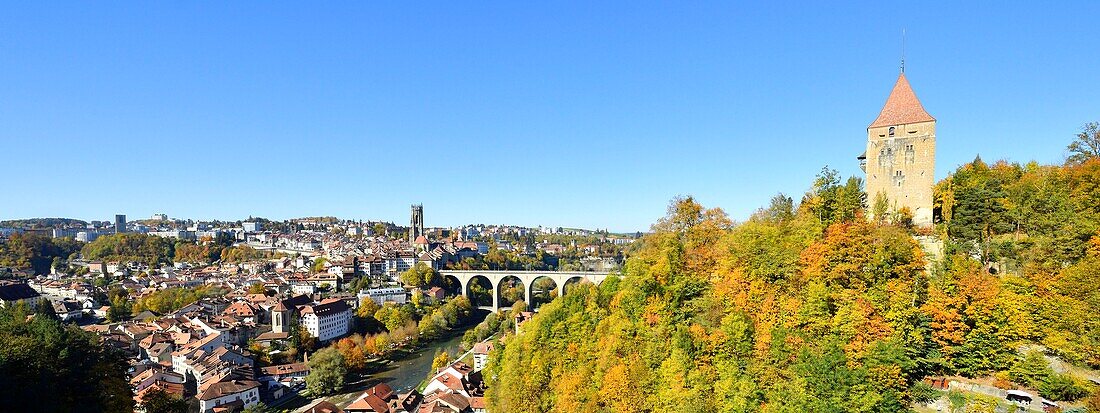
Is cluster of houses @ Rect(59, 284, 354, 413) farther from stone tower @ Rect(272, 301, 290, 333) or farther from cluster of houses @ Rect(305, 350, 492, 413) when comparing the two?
cluster of houses @ Rect(305, 350, 492, 413)

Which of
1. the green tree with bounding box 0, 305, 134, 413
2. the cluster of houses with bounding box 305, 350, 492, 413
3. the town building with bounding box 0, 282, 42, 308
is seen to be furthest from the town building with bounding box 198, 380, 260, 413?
the town building with bounding box 0, 282, 42, 308

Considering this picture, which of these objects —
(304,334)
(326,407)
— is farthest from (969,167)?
(304,334)

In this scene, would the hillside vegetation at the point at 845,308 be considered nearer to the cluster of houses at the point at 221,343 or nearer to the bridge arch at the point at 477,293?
the cluster of houses at the point at 221,343

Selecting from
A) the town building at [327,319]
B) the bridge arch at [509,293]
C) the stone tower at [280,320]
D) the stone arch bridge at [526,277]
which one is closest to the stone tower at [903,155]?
the town building at [327,319]

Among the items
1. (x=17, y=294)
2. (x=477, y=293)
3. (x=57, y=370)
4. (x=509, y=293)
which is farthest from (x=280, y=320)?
(x=509, y=293)

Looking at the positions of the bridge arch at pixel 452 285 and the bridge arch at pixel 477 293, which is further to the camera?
the bridge arch at pixel 452 285

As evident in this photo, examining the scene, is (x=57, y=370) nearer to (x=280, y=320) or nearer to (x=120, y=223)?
(x=280, y=320)
